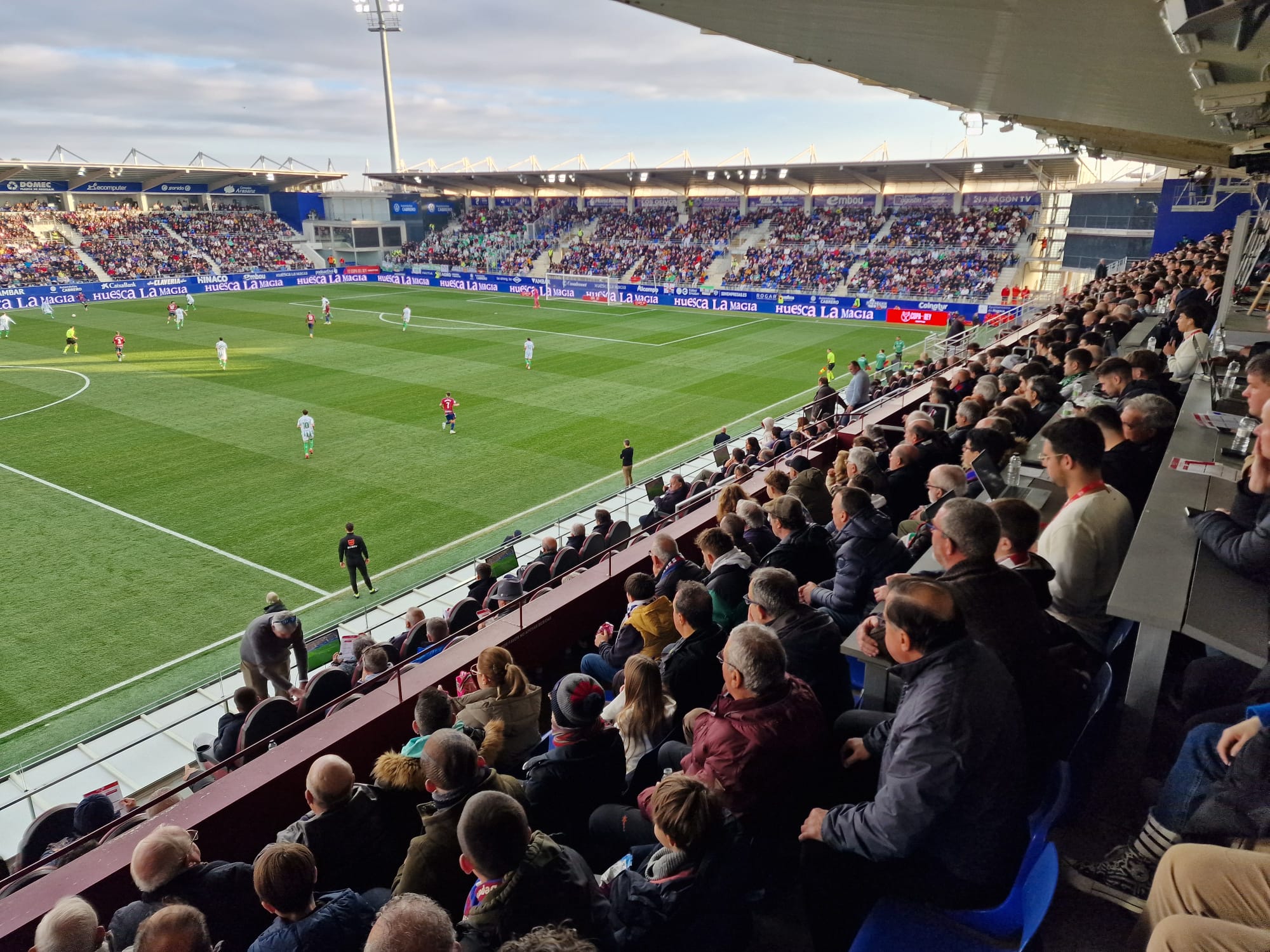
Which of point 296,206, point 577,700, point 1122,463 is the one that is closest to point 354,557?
point 577,700

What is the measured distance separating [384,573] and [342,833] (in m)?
10.1

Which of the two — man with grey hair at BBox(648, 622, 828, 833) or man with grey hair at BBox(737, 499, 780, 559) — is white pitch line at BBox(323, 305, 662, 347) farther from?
man with grey hair at BBox(648, 622, 828, 833)

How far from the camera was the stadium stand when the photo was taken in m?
2.65

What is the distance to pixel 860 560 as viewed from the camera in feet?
16.7

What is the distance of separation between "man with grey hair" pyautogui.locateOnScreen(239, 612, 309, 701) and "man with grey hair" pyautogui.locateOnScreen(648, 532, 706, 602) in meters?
4.39

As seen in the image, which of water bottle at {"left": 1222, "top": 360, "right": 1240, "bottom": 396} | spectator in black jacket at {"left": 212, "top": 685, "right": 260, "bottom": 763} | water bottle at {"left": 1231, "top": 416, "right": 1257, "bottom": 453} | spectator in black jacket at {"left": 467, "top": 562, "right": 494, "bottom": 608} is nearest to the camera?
water bottle at {"left": 1231, "top": 416, "right": 1257, "bottom": 453}

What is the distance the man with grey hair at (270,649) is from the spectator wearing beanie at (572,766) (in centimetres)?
544

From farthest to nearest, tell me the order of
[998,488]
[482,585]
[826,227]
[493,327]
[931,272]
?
[826,227] < [931,272] < [493,327] < [482,585] < [998,488]

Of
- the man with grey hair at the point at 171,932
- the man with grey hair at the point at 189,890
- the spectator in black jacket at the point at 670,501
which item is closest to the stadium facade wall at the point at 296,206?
the spectator in black jacket at the point at 670,501

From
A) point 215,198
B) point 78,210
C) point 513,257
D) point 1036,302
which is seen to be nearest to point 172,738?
point 1036,302

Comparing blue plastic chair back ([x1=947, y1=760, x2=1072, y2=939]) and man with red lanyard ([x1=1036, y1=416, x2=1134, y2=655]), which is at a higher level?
man with red lanyard ([x1=1036, y1=416, x2=1134, y2=655])

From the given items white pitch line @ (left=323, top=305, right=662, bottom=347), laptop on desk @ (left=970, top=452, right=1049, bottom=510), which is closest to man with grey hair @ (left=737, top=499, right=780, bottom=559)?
laptop on desk @ (left=970, top=452, right=1049, bottom=510)

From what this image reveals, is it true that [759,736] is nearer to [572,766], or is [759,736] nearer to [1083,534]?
[572,766]

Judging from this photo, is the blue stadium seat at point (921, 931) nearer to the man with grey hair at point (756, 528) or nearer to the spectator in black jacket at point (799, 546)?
the spectator in black jacket at point (799, 546)
